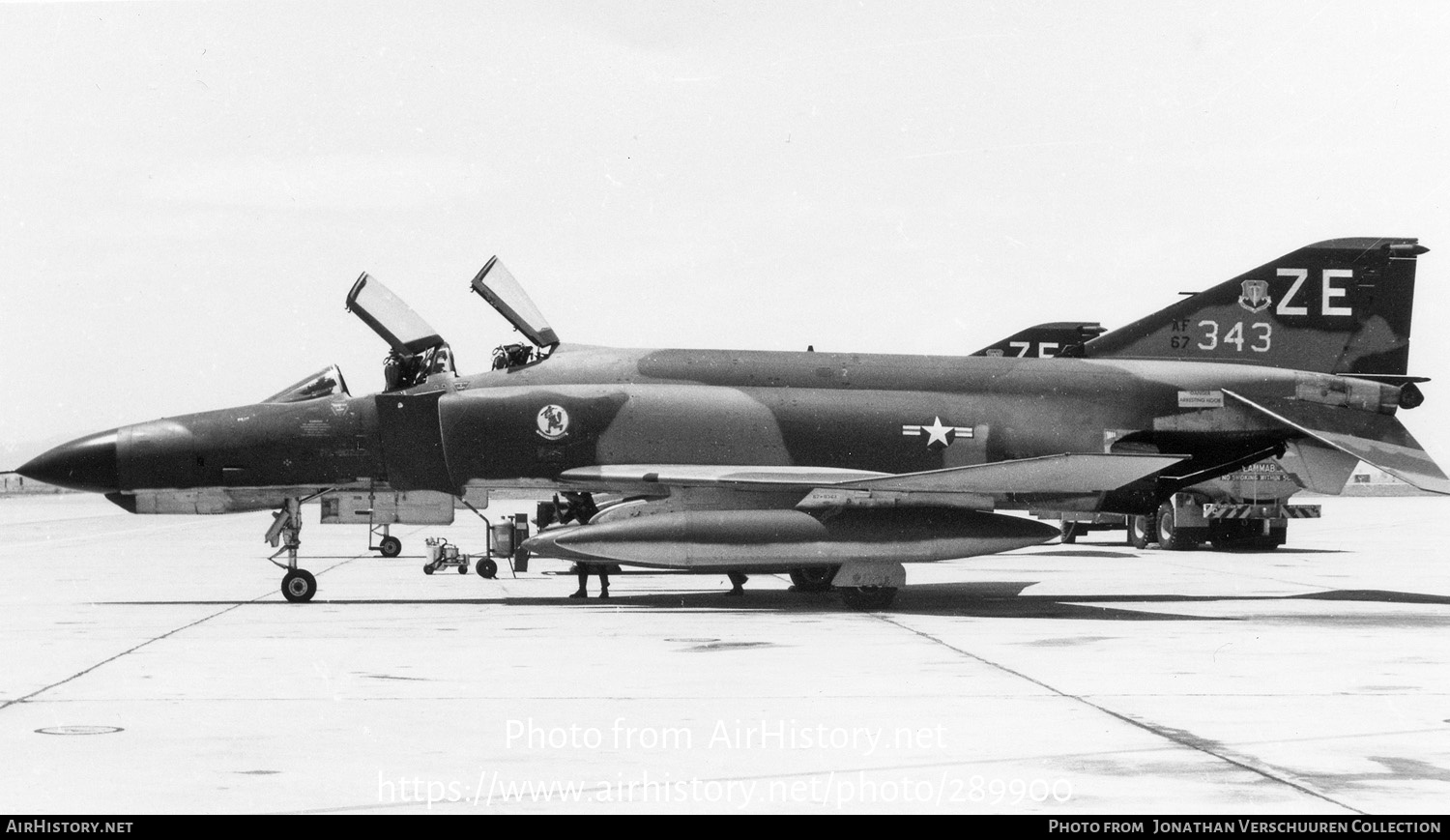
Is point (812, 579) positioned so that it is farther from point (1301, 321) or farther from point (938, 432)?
point (1301, 321)

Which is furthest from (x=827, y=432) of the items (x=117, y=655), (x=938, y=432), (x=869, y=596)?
(x=117, y=655)

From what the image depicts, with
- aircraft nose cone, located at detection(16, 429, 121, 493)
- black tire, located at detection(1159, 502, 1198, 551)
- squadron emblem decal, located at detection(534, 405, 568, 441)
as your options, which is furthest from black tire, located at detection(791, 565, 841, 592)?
black tire, located at detection(1159, 502, 1198, 551)

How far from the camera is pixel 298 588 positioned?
1546 centimetres

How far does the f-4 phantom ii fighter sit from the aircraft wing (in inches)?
1.2

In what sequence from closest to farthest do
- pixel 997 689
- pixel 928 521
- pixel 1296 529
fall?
pixel 997 689 → pixel 928 521 → pixel 1296 529

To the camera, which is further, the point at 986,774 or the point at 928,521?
the point at 928,521

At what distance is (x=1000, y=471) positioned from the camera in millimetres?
14727

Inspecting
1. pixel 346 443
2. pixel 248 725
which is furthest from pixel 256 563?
pixel 248 725

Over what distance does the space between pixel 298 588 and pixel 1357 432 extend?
12.0 m

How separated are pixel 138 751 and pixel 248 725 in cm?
78

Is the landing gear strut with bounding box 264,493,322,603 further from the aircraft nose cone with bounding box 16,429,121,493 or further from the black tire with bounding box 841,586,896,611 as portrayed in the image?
the black tire with bounding box 841,586,896,611

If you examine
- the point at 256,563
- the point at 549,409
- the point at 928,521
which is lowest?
the point at 256,563

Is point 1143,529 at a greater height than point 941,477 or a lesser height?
lesser
